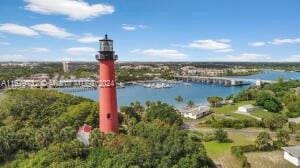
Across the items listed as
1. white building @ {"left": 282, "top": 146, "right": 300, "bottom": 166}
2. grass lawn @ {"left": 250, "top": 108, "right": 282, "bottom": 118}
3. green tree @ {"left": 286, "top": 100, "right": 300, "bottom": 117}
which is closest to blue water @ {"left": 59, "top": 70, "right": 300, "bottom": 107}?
grass lawn @ {"left": 250, "top": 108, "right": 282, "bottom": 118}

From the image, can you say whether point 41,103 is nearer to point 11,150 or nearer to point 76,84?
point 11,150

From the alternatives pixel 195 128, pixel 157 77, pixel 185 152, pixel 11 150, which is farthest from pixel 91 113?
pixel 157 77

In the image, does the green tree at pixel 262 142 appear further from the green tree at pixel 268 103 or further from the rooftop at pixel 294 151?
the green tree at pixel 268 103

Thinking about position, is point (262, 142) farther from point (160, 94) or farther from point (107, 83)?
point (160, 94)

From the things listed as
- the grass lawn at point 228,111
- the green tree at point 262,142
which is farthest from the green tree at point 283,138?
the grass lawn at point 228,111

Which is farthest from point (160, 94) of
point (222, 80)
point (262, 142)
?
point (262, 142)

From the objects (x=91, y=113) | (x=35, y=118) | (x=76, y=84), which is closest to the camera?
(x=91, y=113)

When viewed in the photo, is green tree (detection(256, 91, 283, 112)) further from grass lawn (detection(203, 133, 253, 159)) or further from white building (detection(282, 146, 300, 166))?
white building (detection(282, 146, 300, 166))
